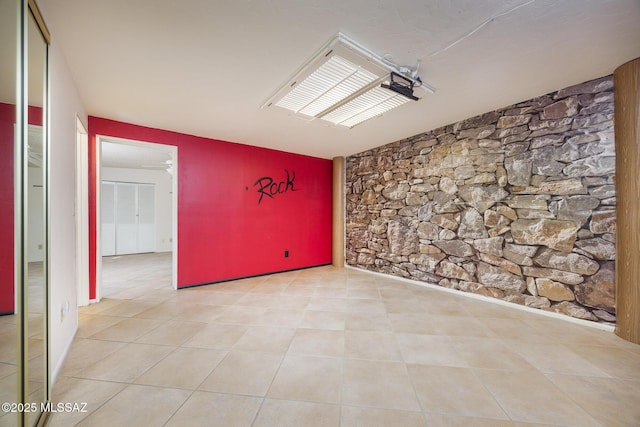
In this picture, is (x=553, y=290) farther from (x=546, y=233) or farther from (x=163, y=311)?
(x=163, y=311)

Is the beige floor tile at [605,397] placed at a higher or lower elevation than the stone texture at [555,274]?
lower

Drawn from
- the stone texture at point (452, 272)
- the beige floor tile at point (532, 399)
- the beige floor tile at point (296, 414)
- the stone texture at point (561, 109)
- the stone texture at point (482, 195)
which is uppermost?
the stone texture at point (561, 109)

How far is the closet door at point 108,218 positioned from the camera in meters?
5.65

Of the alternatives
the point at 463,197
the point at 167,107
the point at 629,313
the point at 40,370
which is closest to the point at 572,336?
the point at 629,313

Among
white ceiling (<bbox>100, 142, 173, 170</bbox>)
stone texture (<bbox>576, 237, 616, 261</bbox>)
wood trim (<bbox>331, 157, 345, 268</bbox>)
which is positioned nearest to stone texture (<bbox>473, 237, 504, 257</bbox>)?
stone texture (<bbox>576, 237, 616, 261</bbox>)

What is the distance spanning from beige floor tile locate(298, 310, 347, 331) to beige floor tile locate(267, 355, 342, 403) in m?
0.47

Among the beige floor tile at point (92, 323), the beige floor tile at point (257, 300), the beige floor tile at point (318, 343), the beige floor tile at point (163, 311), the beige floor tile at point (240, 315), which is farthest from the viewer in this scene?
the beige floor tile at point (257, 300)

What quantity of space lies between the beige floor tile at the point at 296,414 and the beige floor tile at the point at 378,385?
12cm

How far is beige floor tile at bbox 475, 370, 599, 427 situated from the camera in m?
1.14

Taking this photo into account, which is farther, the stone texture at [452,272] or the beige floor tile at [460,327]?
the stone texture at [452,272]

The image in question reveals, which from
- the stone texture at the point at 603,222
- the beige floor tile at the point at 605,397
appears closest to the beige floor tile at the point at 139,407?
the beige floor tile at the point at 605,397

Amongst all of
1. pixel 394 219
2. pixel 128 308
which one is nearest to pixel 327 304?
pixel 394 219

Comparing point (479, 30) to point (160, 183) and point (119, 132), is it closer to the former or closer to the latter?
point (119, 132)

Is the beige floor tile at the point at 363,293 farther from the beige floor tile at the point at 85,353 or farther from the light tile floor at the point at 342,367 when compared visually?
the beige floor tile at the point at 85,353
